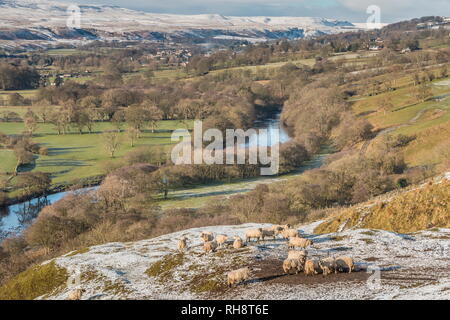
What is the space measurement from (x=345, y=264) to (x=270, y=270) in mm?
3915

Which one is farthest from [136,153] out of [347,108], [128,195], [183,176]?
[347,108]

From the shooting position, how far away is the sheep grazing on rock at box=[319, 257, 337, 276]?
851 inches

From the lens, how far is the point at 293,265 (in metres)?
21.9

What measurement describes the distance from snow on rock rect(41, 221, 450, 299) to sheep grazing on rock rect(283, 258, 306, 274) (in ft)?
1.20

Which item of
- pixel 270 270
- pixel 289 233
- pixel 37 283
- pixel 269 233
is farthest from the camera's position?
pixel 269 233

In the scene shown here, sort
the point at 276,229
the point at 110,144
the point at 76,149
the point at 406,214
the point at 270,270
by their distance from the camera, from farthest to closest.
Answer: the point at 76,149, the point at 110,144, the point at 406,214, the point at 276,229, the point at 270,270

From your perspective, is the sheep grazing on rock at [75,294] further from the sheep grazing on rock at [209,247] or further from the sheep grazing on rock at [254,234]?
the sheep grazing on rock at [254,234]

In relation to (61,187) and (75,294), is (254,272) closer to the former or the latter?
(75,294)

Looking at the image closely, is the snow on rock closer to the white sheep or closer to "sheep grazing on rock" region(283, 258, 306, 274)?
"sheep grazing on rock" region(283, 258, 306, 274)

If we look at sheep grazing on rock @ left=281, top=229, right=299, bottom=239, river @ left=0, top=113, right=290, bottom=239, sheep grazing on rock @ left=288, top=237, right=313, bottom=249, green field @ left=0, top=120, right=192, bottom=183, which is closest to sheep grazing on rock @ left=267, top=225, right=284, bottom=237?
sheep grazing on rock @ left=281, top=229, right=299, bottom=239

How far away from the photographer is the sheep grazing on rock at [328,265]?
21.6 meters

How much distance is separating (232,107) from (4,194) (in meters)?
76.2

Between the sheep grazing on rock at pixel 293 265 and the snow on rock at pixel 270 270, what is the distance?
37 cm

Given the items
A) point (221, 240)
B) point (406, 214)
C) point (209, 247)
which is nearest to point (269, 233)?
point (221, 240)
